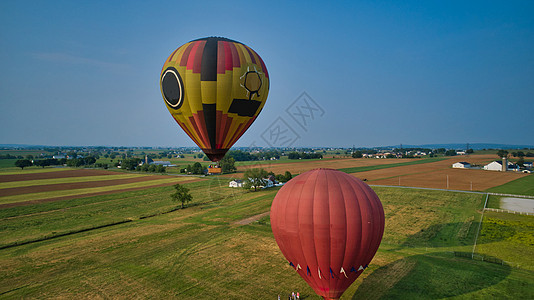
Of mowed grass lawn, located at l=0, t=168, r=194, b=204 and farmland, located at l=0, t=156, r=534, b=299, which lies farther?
mowed grass lawn, located at l=0, t=168, r=194, b=204

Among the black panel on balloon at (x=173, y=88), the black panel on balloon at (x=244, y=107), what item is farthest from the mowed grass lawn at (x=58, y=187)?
the black panel on balloon at (x=244, y=107)

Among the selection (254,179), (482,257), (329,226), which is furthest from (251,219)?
(329,226)

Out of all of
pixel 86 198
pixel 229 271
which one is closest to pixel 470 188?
pixel 229 271

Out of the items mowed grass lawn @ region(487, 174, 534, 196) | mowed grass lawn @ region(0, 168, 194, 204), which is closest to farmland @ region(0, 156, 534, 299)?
mowed grass lawn @ region(0, 168, 194, 204)

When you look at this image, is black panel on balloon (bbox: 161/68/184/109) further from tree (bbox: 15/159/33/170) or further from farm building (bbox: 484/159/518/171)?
tree (bbox: 15/159/33/170)

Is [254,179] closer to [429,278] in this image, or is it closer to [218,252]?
[218,252]

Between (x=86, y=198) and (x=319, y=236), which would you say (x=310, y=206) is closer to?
(x=319, y=236)

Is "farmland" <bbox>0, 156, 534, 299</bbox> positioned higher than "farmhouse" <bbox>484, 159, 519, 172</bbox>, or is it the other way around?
"farmhouse" <bbox>484, 159, 519, 172</bbox>
